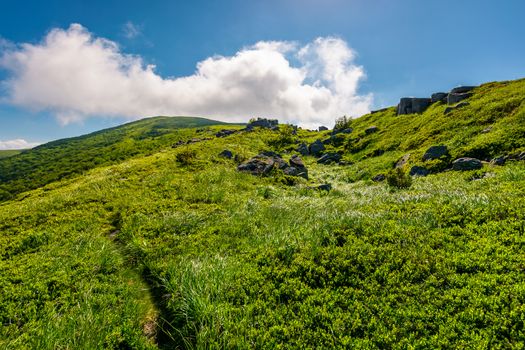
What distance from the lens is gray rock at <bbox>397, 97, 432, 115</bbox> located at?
61.1 meters

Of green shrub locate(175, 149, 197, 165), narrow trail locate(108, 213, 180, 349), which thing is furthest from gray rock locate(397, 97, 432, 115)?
narrow trail locate(108, 213, 180, 349)

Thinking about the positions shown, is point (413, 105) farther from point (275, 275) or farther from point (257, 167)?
point (275, 275)

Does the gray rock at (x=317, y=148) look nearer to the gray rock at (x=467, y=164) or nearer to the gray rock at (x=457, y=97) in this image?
the gray rock at (x=457, y=97)

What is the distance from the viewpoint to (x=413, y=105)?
61969 mm

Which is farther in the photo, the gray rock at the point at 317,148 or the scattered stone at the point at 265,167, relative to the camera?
the gray rock at the point at 317,148

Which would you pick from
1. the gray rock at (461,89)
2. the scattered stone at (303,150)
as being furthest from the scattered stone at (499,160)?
the gray rock at (461,89)

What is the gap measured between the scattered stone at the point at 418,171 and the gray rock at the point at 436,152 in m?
2.47

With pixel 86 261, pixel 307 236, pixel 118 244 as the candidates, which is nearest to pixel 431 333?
pixel 307 236

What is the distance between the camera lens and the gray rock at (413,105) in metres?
61.1

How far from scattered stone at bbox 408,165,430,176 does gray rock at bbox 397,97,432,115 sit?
1734 inches

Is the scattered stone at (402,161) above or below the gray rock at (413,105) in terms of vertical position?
below

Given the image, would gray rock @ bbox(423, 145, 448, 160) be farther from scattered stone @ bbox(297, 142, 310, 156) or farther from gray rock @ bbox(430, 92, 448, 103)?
gray rock @ bbox(430, 92, 448, 103)

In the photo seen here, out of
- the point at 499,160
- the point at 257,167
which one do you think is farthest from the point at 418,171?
the point at 257,167

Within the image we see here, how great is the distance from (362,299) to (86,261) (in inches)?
407
